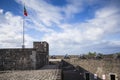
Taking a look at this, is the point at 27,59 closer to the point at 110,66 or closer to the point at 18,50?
the point at 18,50

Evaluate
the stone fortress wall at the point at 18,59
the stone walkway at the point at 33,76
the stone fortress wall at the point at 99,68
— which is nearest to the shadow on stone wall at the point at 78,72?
the stone fortress wall at the point at 99,68

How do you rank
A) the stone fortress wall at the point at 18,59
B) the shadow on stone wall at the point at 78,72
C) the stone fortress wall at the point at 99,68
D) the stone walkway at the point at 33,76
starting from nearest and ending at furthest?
1. the stone walkway at the point at 33,76
2. the stone fortress wall at the point at 18,59
3. the stone fortress wall at the point at 99,68
4. the shadow on stone wall at the point at 78,72

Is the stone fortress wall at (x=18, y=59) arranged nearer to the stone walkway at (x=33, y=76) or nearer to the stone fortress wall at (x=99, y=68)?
the stone walkway at (x=33, y=76)

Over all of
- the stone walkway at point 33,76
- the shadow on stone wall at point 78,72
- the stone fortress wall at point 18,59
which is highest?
the stone fortress wall at point 18,59

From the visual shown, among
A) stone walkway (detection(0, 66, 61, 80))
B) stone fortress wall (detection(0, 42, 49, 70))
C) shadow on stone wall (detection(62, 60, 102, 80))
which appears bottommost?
shadow on stone wall (detection(62, 60, 102, 80))

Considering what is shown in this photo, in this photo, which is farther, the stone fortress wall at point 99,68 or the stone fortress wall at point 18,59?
the stone fortress wall at point 99,68

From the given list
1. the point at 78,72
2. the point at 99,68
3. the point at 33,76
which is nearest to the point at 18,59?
the point at 33,76

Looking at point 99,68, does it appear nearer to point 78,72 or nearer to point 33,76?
point 78,72

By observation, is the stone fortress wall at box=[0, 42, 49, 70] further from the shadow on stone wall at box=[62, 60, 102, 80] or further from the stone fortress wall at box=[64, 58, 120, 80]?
the stone fortress wall at box=[64, 58, 120, 80]

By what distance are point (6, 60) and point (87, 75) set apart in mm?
13988

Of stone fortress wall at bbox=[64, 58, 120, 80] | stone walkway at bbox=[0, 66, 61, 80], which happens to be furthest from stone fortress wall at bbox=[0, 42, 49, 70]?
stone fortress wall at bbox=[64, 58, 120, 80]

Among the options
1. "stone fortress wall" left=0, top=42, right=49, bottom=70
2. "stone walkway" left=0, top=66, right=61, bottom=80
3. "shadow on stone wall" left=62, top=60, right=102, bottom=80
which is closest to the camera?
"stone walkway" left=0, top=66, right=61, bottom=80

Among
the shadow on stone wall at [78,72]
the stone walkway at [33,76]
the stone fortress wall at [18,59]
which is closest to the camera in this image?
the stone walkway at [33,76]

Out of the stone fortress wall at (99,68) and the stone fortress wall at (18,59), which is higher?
the stone fortress wall at (18,59)
